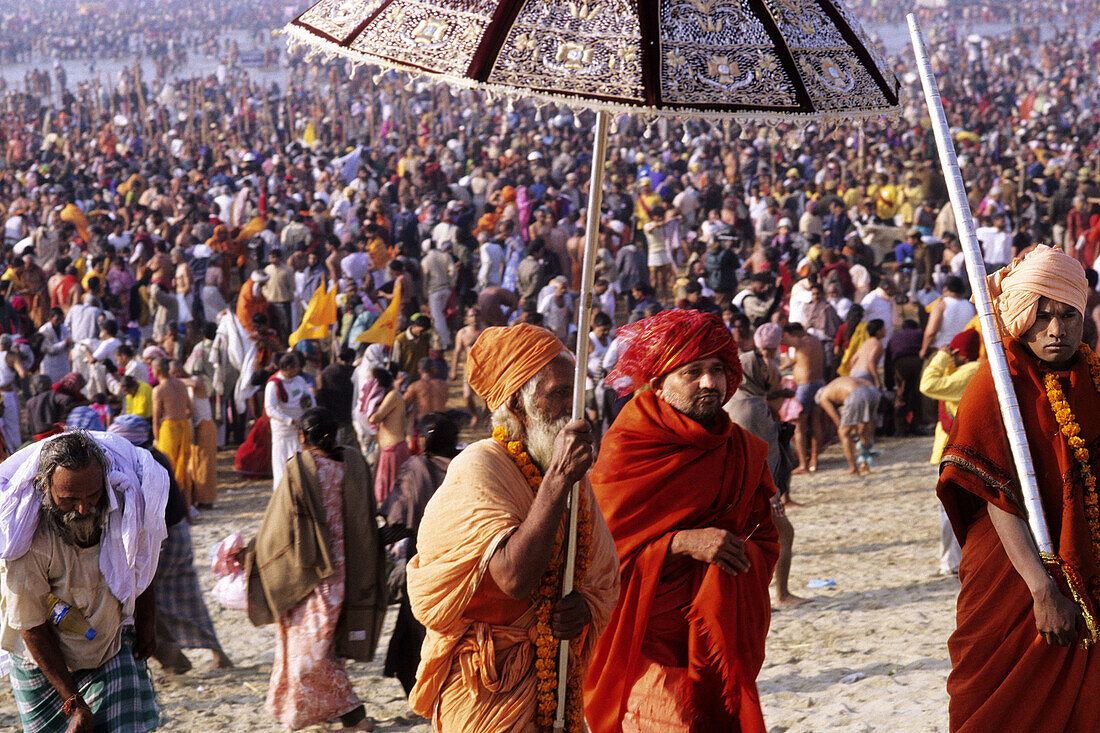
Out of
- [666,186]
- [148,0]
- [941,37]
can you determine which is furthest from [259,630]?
[148,0]

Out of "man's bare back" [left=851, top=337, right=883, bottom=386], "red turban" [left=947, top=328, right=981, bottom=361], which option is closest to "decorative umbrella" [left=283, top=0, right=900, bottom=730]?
"red turban" [left=947, top=328, right=981, bottom=361]

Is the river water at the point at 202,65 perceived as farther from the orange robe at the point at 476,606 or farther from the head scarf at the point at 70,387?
the orange robe at the point at 476,606

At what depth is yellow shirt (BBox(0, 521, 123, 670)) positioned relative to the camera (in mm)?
3457

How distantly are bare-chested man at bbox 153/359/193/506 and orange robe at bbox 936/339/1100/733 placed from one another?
6.69 meters

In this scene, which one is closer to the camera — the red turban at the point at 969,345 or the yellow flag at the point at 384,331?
the red turban at the point at 969,345

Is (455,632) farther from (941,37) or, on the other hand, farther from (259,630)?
A: (941,37)

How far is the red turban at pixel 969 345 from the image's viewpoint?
21.4 ft

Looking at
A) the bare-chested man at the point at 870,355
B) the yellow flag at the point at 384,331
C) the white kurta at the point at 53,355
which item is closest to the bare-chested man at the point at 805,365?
the bare-chested man at the point at 870,355

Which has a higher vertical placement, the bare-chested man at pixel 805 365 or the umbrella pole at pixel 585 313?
the umbrella pole at pixel 585 313

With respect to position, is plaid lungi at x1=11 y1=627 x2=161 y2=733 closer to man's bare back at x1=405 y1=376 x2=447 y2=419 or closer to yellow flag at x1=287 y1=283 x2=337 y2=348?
man's bare back at x1=405 y1=376 x2=447 y2=419

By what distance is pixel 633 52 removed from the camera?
240 cm

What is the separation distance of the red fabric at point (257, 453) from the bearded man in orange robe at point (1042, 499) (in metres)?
7.87

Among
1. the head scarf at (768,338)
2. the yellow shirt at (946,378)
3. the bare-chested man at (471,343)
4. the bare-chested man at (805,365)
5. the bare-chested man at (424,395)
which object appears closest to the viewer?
the yellow shirt at (946,378)

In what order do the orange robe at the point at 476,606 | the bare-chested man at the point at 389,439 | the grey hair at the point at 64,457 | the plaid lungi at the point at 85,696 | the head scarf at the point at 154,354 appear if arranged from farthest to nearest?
the head scarf at the point at 154,354 < the bare-chested man at the point at 389,439 < the plaid lungi at the point at 85,696 < the grey hair at the point at 64,457 < the orange robe at the point at 476,606
